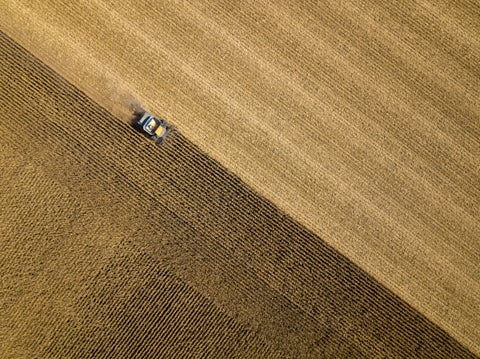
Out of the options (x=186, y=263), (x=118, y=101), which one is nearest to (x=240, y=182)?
(x=186, y=263)

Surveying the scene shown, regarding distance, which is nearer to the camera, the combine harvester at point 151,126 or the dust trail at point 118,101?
the combine harvester at point 151,126

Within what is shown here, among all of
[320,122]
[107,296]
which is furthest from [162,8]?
[107,296]

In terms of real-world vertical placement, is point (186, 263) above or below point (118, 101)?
below

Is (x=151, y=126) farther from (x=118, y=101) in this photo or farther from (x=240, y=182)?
(x=240, y=182)

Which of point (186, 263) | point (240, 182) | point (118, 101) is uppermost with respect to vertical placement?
point (240, 182)

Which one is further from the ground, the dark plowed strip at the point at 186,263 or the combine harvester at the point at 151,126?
the combine harvester at the point at 151,126

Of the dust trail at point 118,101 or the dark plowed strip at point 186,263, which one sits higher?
the dust trail at point 118,101
